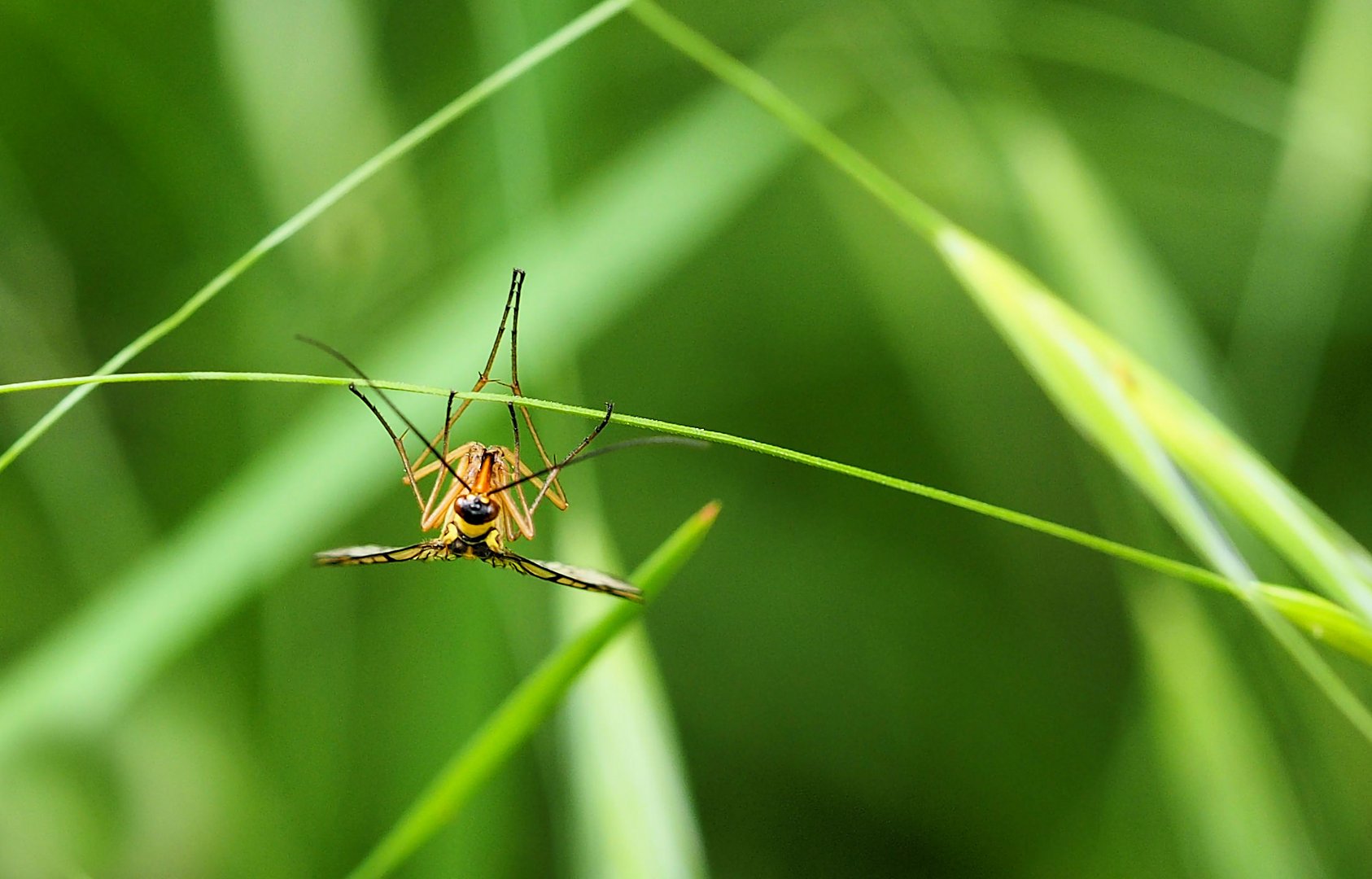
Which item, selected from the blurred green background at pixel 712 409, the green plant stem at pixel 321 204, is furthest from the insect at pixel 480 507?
the green plant stem at pixel 321 204

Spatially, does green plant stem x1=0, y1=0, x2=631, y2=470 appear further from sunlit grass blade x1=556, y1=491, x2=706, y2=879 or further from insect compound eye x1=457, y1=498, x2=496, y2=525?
sunlit grass blade x1=556, y1=491, x2=706, y2=879

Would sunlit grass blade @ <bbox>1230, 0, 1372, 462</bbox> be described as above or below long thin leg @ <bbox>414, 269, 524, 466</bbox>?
above

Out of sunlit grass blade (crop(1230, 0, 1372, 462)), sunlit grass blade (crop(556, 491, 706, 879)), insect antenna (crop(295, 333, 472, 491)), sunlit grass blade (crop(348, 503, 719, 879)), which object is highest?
sunlit grass blade (crop(1230, 0, 1372, 462))

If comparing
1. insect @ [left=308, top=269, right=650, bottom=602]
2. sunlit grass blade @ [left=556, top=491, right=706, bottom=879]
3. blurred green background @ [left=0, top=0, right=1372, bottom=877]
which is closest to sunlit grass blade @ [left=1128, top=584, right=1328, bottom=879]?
blurred green background @ [left=0, top=0, right=1372, bottom=877]

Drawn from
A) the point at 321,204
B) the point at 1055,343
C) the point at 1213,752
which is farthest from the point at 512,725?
the point at 1213,752

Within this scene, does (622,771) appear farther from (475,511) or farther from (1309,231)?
(1309,231)

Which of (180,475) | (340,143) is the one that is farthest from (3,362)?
(340,143)
